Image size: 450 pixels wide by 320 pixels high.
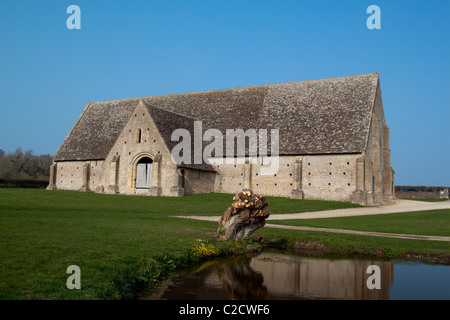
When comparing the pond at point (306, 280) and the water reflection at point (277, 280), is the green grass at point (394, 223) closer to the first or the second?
the pond at point (306, 280)

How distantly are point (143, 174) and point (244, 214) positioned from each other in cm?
2379

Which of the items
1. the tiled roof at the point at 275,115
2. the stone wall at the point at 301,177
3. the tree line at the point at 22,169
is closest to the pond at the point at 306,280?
the stone wall at the point at 301,177

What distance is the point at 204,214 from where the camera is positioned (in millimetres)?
27281

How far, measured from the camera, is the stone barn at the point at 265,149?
3619 centimetres

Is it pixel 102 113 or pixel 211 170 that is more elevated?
pixel 102 113

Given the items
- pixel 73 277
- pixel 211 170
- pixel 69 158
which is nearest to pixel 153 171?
pixel 211 170

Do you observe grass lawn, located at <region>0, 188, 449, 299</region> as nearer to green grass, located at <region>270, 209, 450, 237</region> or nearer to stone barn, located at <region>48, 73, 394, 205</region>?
green grass, located at <region>270, 209, 450, 237</region>

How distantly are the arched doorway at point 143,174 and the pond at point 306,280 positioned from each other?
79.7ft

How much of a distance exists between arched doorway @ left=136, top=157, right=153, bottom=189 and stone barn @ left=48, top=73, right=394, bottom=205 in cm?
10

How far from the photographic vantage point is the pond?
10.3 m

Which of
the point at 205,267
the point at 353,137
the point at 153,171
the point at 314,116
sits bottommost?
the point at 205,267
